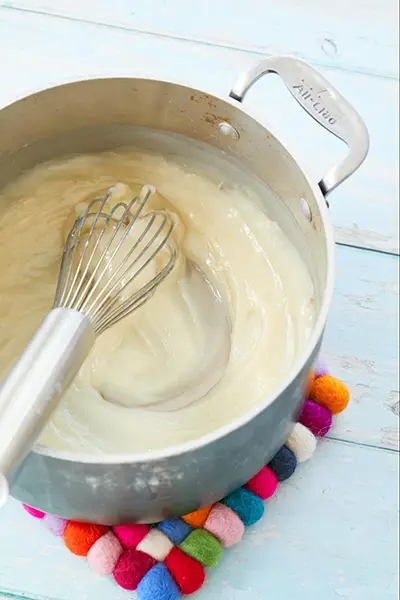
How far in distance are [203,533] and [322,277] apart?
257mm

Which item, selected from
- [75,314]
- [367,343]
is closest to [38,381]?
[75,314]

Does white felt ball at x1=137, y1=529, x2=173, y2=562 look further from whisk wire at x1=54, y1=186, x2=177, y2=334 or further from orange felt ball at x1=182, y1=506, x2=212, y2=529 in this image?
whisk wire at x1=54, y1=186, x2=177, y2=334

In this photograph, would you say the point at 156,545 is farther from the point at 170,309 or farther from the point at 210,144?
the point at 210,144

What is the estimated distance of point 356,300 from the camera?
88 cm

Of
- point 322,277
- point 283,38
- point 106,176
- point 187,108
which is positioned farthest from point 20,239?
point 283,38

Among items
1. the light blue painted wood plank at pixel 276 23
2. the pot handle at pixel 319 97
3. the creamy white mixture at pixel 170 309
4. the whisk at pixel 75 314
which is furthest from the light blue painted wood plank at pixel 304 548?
the light blue painted wood plank at pixel 276 23

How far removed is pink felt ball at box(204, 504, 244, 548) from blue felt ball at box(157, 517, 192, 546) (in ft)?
0.07

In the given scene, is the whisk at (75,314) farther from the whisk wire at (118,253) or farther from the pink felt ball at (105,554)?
the pink felt ball at (105,554)

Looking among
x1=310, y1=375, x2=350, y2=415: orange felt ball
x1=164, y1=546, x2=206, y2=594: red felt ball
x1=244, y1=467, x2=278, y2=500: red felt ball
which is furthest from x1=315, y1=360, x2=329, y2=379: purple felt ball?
x1=164, y1=546, x2=206, y2=594: red felt ball

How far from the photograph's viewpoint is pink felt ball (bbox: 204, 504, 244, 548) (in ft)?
2.35

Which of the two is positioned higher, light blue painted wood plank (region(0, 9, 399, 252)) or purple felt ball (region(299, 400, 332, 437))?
light blue painted wood plank (region(0, 9, 399, 252))

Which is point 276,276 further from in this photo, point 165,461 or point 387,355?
point 165,461

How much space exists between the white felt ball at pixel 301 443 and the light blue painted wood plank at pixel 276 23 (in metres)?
0.50

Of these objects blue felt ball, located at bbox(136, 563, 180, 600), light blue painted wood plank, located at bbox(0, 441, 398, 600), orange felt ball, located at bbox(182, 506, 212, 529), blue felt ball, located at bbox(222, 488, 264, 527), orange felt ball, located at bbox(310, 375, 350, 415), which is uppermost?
orange felt ball, located at bbox(310, 375, 350, 415)
